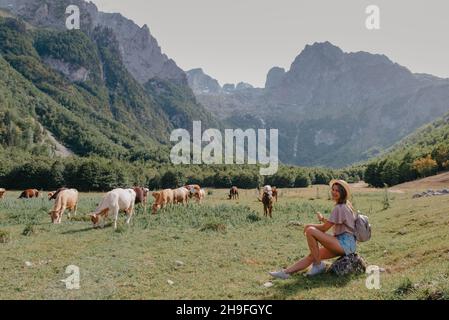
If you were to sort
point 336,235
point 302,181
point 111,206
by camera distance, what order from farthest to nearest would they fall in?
1. point 302,181
2. point 111,206
3. point 336,235

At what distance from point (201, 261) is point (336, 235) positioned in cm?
557

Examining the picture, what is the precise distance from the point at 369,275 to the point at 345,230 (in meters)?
1.36

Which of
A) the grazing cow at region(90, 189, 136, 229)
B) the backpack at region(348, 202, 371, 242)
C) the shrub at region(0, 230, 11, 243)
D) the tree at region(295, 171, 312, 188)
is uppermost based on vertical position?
the backpack at region(348, 202, 371, 242)

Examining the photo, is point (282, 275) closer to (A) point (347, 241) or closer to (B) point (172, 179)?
(A) point (347, 241)

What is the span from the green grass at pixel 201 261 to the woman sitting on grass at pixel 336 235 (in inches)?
20.7

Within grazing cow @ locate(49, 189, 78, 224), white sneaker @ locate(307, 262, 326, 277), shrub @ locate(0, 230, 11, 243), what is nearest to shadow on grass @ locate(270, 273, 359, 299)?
white sneaker @ locate(307, 262, 326, 277)

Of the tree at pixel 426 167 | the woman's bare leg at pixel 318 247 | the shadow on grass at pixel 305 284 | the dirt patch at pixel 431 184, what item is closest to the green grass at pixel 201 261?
the shadow on grass at pixel 305 284

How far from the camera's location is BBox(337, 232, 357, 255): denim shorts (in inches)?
472

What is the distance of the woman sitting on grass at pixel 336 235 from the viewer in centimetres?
1200

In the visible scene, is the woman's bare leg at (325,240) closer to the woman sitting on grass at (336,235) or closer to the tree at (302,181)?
the woman sitting on grass at (336,235)

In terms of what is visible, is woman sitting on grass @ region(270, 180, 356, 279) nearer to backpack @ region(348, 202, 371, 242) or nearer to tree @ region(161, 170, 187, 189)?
backpack @ region(348, 202, 371, 242)

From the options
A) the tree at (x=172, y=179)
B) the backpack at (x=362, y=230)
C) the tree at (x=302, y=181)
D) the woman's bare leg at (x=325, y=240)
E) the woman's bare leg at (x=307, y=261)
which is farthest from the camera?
the tree at (x=302, y=181)

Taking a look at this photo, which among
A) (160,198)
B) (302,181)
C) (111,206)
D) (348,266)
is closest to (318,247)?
(348,266)

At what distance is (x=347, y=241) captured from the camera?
1202 centimetres
